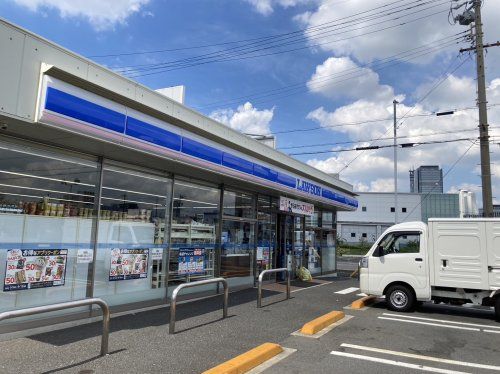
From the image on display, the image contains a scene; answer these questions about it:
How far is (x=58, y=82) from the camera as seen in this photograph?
6340 mm

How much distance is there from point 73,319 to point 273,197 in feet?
29.7

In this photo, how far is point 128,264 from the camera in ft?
30.3

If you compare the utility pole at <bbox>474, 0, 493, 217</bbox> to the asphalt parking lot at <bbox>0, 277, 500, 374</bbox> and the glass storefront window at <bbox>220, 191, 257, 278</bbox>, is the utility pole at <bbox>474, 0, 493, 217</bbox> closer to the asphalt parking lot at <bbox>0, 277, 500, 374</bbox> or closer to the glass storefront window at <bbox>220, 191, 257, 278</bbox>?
the asphalt parking lot at <bbox>0, 277, 500, 374</bbox>

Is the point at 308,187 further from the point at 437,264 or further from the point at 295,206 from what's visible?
the point at 437,264

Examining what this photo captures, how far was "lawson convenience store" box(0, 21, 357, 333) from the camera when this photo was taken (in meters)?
6.39

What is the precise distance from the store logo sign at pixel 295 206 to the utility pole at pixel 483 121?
20.9 ft

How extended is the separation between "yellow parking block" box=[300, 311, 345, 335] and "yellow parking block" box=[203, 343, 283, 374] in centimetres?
130

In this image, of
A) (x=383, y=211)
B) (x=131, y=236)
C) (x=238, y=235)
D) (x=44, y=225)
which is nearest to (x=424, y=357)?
(x=131, y=236)

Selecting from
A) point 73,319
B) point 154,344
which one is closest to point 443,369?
point 154,344

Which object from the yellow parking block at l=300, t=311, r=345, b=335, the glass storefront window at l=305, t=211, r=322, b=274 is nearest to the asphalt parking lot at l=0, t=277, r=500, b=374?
the yellow parking block at l=300, t=311, r=345, b=335

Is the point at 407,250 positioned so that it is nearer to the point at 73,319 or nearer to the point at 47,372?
the point at 73,319

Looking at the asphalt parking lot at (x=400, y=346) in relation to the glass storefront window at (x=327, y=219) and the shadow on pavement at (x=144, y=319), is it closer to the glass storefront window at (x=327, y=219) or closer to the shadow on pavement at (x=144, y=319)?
the shadow on pavement at (x=144, y=319)

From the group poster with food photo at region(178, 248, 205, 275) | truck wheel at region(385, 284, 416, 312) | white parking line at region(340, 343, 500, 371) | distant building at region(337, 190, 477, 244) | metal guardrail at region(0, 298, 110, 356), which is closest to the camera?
metal guardrail at region(0, 298, 110, 356)

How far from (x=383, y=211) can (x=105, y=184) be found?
210ft
